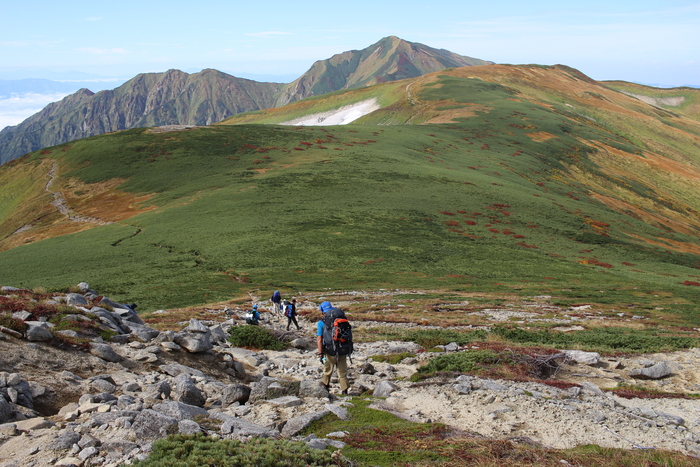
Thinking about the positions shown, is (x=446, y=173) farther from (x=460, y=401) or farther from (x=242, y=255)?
(x=460, y=401)

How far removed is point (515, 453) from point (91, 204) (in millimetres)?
88091

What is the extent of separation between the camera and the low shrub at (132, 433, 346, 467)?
8469 mm

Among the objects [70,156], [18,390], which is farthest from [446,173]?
[18,390]

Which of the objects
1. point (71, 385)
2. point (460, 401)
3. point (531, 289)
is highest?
point (71, 385)

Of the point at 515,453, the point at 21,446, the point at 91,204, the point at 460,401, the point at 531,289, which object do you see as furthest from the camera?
the point at 91,204

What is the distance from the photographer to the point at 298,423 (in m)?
11.4

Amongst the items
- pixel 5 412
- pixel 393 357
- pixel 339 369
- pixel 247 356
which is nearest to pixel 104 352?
pixel 5 412

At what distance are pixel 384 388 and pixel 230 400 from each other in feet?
17.2

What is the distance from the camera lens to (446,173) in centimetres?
10000

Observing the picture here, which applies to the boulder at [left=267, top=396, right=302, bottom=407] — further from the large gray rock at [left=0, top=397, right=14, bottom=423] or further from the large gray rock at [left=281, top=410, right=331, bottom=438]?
the large gray rock at [left=0, top=397, right=14, bottom=423]

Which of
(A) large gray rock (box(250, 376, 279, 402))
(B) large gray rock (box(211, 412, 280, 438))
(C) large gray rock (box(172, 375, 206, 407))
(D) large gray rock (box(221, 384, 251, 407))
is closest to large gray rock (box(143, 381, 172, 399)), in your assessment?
(C) large gray rock (box(172, 375, 206, 407))

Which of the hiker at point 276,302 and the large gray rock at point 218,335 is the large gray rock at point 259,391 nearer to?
the large gray rock at point 218,335

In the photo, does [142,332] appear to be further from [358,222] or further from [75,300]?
[358,222]

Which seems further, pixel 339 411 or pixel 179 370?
pixel 179 370
